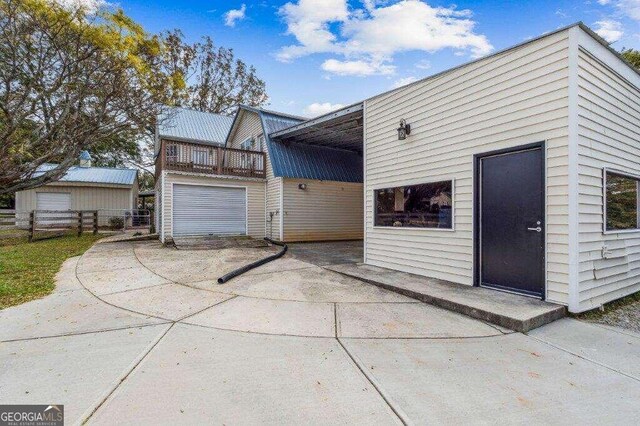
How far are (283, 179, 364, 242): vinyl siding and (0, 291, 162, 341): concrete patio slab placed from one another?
741 cm

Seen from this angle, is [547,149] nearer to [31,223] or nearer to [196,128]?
[31,223]

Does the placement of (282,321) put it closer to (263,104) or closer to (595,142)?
(595,142)

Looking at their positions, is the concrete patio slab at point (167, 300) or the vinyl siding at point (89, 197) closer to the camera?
the concrete patio slab at point (167, 300)

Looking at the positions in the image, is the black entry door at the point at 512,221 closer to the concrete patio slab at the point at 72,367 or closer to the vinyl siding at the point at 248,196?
the concrete patio slab at the point at 72,367

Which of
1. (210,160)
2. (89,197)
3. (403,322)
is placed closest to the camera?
(403,322)

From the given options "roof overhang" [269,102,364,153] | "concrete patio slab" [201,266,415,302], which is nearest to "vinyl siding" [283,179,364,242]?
"roof overhang" [269,102,364,153]

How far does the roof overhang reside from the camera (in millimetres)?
7664

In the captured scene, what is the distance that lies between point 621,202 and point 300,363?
537 centimetres

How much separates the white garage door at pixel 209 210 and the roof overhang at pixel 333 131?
112 inches

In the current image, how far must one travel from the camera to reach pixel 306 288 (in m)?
4.74

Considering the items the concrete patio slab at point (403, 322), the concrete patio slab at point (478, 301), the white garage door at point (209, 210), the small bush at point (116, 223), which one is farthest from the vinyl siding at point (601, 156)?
the small bush at point (116, 223)

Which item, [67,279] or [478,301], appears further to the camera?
[67,279]

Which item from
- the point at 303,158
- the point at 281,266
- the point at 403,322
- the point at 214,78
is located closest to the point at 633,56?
the point at 303,158

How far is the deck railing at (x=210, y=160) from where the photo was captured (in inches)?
399
